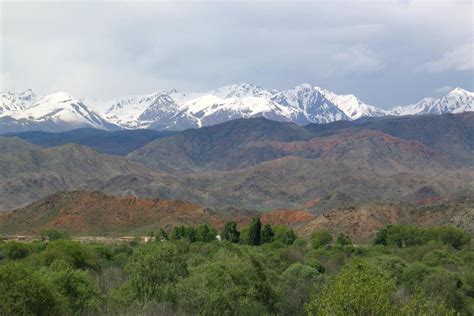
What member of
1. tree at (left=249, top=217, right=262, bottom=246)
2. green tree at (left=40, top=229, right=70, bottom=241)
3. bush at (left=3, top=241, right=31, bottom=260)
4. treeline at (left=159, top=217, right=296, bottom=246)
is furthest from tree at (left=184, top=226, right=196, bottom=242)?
bush at (left=3, top=241, right=31, bottom=260)

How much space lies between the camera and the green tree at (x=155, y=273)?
66.2 m

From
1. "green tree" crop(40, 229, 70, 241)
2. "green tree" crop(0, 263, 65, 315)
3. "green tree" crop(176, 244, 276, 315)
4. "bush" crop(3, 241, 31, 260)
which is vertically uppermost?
"green tree" crop(0, 263, 65, 315)

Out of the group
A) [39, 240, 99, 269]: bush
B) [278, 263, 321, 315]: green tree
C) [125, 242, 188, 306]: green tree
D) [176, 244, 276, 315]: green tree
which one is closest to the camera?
[176, 244, 276, 315]: green tree

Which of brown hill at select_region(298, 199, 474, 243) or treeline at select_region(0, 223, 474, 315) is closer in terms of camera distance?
treeline at select_region(0, 223, 474, 315)

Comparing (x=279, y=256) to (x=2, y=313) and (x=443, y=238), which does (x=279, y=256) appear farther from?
(x=2, y=313)

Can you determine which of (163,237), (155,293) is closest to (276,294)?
(155,293)

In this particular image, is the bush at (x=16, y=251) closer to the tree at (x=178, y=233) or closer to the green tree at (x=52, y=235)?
the green tree at (x=52, y=235)

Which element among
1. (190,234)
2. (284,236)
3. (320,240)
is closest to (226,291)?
(320,240)

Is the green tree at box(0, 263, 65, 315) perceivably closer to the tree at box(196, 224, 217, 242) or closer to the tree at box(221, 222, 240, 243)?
the tree at box(196, 224, 217, 242)

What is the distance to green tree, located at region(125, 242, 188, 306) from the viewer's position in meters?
66.2

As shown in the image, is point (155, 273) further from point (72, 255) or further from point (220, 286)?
point (72, 255)

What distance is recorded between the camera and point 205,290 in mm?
59906

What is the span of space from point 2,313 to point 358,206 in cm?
15565

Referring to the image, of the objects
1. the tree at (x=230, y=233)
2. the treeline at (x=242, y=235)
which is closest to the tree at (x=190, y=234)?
the treeline at (x=242, y=235)
